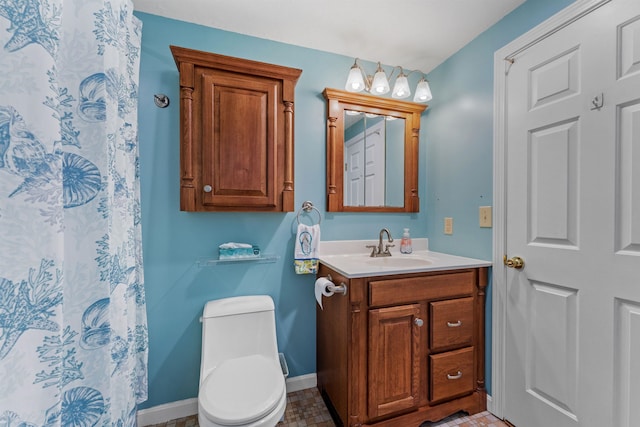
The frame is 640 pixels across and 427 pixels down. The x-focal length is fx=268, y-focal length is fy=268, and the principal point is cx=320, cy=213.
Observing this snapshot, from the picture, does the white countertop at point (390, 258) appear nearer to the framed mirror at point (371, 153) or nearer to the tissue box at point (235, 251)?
the framed mirror at point (371, 153)

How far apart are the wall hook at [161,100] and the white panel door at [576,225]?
192 cm

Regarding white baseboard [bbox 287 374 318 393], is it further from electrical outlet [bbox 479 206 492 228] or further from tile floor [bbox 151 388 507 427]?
electrical outlet [bbox 479 206 492 228]

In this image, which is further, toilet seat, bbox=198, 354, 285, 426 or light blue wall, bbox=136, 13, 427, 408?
light blue wall, bbox=136, 13, 427, 408

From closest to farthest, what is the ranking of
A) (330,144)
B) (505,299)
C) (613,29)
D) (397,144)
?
(613,29)
(505,299)
(330,144)
(397,144)

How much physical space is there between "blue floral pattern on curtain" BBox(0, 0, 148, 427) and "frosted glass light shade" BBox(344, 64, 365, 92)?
3.89 ft

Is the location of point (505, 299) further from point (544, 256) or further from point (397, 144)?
point (397, 144)

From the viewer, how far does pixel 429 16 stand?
1.53 meters

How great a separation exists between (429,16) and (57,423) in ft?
6.99

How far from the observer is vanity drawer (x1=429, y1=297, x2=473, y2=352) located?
1.46 meters

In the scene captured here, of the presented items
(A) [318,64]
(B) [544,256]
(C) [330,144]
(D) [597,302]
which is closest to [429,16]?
(A) [318,64]

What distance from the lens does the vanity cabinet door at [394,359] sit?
4.41 ft

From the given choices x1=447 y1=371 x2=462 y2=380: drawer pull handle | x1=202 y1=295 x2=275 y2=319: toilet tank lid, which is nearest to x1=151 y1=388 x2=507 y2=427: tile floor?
x1=447 y1=371 x2=462 y2=380: drawer pull handle

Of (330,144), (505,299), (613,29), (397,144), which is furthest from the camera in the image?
(397,144)

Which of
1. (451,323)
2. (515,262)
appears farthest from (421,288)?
(515,262)
